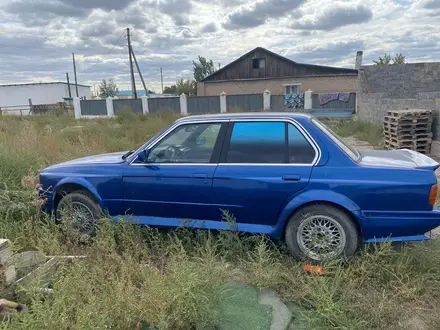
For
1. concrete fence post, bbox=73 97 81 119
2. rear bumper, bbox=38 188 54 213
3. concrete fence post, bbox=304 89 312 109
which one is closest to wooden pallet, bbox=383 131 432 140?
rear bumper, bbox=38 188 54 213

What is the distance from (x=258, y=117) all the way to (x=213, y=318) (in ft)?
7.08

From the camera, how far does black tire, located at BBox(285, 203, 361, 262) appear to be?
10.8ft

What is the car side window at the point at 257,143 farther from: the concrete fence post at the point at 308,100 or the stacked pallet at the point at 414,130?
the concrete fence post at the point at 308,100

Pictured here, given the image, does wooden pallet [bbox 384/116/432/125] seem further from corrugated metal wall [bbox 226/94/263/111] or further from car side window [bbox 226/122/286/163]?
corrugated metal wall [bbox 226/94/263/111]

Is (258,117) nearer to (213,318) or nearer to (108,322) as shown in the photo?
(213,318)

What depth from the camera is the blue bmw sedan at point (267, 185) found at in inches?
126

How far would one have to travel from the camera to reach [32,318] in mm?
2254

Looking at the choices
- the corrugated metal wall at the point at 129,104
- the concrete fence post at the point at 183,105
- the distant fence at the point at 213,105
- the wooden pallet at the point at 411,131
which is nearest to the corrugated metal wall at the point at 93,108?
the distant fence at the point at 213,105

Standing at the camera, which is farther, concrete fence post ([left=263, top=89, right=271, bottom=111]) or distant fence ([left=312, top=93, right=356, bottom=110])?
concrete fence post ([left=263, top=89, right=271, bottom=111])

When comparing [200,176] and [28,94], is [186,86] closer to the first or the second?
[28,94]

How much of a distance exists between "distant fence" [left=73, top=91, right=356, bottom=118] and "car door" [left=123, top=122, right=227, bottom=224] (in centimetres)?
1954

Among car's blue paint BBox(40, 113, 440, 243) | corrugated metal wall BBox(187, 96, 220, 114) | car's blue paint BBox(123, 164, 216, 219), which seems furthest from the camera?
corrugated metal wall BBox(187, 96, 220, 114)

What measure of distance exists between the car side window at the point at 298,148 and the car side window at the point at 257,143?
75 mm

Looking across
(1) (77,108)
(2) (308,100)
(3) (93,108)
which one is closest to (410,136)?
(2) (308,100)
